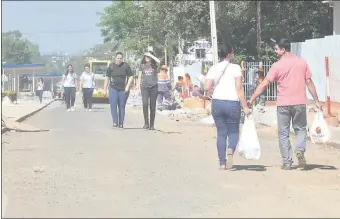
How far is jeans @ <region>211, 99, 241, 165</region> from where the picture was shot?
27.3 feet

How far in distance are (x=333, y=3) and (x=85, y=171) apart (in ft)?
66.7

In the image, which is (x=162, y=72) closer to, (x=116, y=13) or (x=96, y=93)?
(x=96, y=93)

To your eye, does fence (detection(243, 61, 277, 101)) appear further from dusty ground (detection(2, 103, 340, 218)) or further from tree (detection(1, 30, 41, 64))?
tree (detection(1, 30, 41, 64))

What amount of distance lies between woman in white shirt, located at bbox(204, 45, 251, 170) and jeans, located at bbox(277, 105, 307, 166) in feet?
1.73

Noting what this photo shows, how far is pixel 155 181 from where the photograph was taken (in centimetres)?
759

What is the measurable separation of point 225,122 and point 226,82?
0.54 meters

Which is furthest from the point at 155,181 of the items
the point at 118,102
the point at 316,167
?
the point at 118,102

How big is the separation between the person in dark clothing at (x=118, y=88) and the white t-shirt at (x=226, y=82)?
19.2ft

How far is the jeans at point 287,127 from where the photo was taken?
8484 mm

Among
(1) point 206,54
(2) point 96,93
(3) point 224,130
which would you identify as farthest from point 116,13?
(3) point 224,130

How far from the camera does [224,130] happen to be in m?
8.48

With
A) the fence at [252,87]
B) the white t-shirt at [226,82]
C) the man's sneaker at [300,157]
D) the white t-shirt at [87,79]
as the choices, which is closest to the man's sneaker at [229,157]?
the white t-shirt at [226,82]

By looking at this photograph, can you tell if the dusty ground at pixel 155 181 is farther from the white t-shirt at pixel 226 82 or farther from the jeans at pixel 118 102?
the jeans at pixel 118 102

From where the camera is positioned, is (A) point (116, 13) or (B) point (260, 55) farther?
(A) point (116, 13)
